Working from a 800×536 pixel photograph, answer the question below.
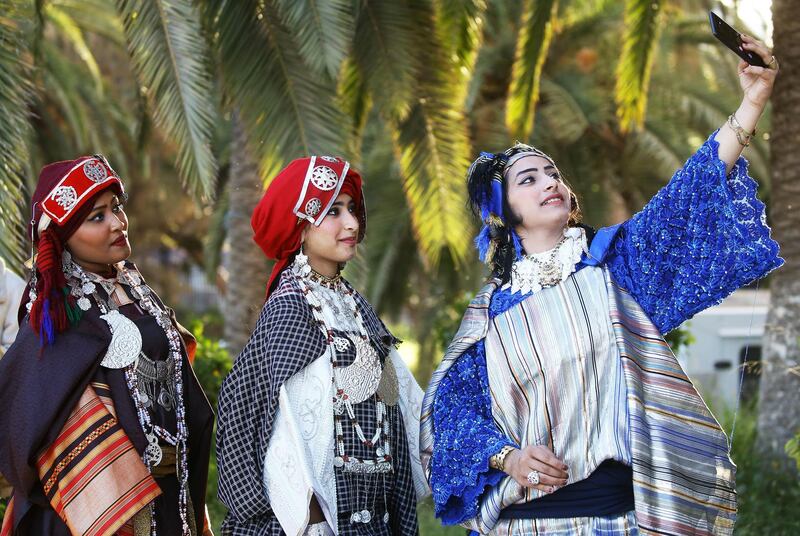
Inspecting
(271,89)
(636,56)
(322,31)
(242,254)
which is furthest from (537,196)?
(242,254)

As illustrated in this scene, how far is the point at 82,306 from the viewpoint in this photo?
3.47 meters

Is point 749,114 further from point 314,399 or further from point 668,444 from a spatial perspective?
point 314,399

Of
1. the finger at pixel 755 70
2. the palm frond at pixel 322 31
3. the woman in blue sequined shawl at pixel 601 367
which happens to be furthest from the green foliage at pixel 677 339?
the finger at pixel 755 70

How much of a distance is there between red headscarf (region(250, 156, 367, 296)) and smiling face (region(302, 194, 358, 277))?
3 cm

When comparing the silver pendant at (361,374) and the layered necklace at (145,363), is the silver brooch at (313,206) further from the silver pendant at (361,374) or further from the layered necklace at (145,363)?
the layered necklace at (145,363)

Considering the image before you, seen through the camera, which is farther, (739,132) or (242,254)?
(242,254)

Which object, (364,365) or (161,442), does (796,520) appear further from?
(161,442)

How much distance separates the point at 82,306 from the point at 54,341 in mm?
158

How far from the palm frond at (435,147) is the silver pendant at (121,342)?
3.87 m

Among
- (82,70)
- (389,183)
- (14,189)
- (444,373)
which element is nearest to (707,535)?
(444,373)

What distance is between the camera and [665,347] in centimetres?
319

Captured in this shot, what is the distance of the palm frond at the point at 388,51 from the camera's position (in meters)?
6.54

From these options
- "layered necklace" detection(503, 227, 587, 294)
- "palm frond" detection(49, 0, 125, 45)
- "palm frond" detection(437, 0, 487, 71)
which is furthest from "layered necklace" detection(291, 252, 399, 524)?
"palm frond" detection(49, 0, 125, 45)

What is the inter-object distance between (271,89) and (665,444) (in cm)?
401
